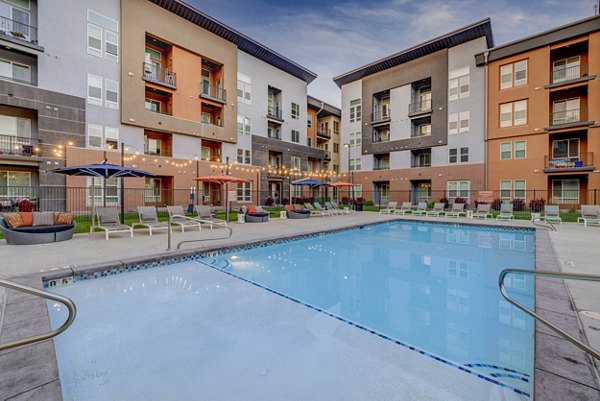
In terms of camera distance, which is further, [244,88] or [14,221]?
[244,88]

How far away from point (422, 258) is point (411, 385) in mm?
5796

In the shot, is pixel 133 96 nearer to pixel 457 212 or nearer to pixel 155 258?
pixel 155 258

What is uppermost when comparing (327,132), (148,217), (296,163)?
(327,132)

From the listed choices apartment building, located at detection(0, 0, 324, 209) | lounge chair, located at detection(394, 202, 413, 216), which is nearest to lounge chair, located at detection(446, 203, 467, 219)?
lounge chair, located at detection(394, 202, 413, 216)

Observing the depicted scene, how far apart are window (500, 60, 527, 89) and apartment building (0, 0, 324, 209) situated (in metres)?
17.4

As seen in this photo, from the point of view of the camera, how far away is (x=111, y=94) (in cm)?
1642

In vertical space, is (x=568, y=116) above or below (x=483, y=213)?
above

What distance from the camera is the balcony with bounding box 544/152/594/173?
675 inches

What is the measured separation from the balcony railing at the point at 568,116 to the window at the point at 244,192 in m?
22.0

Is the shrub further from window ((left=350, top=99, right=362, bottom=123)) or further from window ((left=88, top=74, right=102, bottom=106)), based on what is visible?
window ((left=88, top=74, right=102, bottom=106))

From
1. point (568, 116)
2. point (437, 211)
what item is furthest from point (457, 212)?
point (568, 116)

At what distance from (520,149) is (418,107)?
8.67 meters

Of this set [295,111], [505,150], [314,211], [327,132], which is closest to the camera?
[314,211]

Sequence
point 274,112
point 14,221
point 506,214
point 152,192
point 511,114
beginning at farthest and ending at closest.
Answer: point 274,112 → point 511,114 → point 152,192 → point 506,214 → point 14,221
